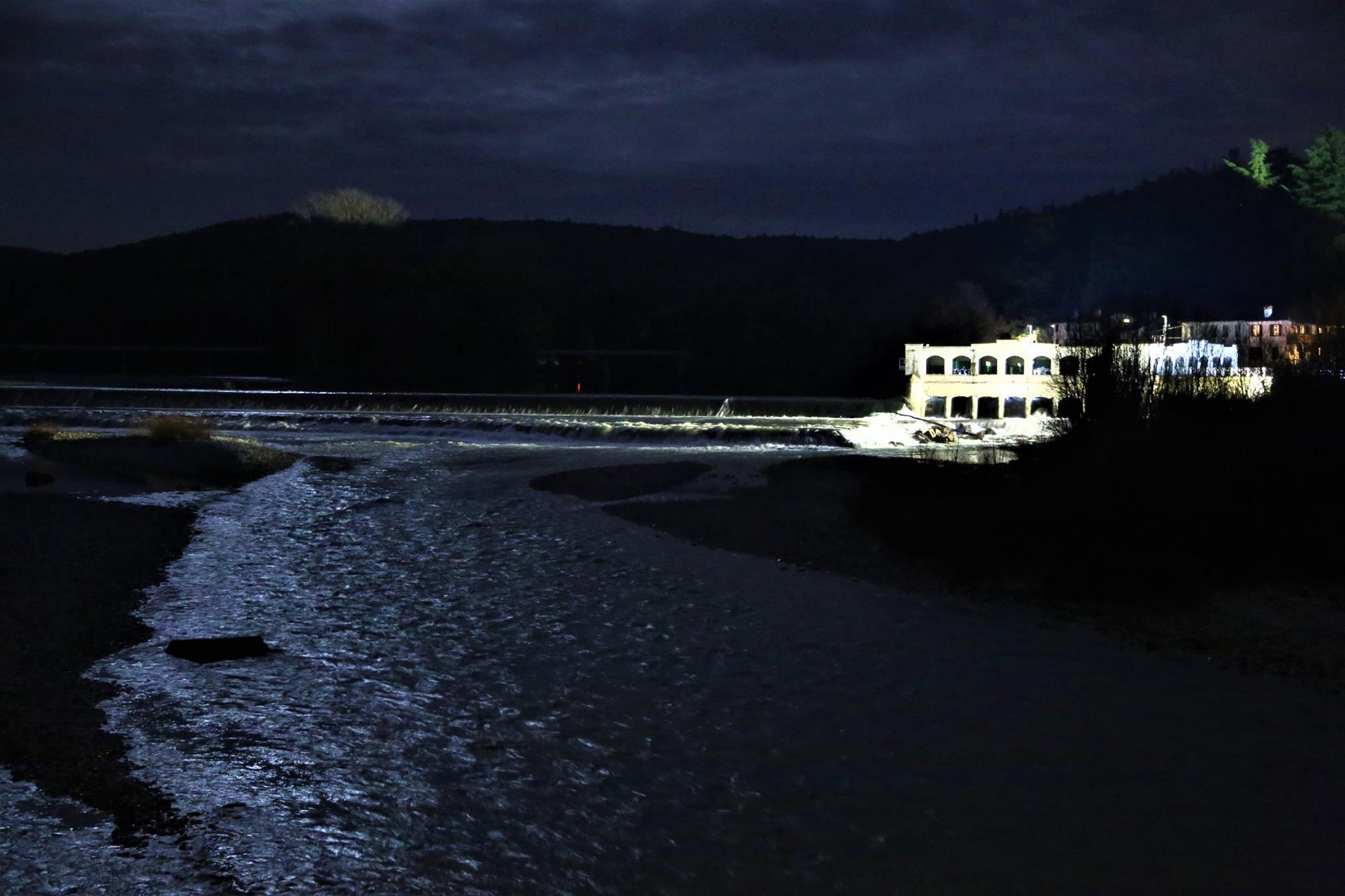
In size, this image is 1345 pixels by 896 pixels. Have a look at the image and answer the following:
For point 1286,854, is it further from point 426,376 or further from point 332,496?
point 426,376

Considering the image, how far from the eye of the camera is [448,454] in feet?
99.2

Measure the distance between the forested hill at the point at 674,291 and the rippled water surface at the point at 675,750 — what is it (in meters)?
26.6

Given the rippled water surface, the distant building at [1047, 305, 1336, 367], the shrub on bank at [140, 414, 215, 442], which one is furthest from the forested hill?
the rippled water surface

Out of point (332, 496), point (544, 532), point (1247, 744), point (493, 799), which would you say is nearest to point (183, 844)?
point (493, 799)

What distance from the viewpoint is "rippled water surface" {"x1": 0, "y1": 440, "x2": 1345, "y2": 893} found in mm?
6484

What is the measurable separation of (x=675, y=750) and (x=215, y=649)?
454 centimetres

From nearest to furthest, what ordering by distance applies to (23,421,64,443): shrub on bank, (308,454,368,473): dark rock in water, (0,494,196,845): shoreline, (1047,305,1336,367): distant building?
1. (0,494,196,845): shoreline
2. (1047,305,1336,367): distant building
3. (308,454,368,473): dark rock in water
4. (23,421,64,443): shrub on bank

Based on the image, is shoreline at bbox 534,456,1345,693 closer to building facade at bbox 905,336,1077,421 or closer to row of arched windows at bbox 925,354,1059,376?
building facade at bbox 905,336,1077,421

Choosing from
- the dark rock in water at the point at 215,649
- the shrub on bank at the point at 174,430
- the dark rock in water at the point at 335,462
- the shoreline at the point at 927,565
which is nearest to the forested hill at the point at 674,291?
the shoreline at the point at 927,565

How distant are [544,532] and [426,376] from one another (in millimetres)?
44210

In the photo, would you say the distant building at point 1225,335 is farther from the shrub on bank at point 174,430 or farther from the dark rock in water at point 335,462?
→ the shrub on bank at point 174,430

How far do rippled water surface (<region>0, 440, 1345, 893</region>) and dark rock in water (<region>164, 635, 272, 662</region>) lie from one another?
0.17 m

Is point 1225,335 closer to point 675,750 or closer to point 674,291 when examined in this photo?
point 675,750

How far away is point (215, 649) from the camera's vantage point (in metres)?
10.4
